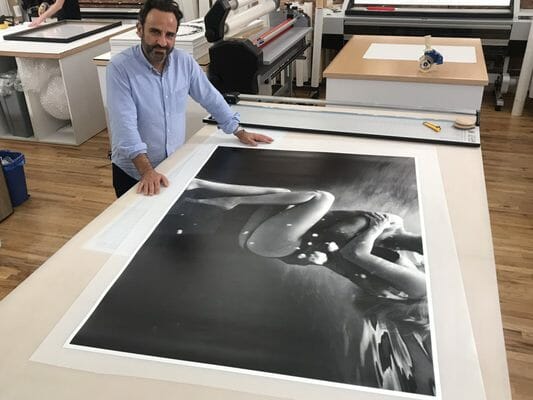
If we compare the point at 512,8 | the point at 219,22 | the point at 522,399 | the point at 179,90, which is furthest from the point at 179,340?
the point at 512,8

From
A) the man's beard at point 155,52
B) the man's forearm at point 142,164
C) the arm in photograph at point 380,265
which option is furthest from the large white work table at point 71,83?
the arm in photograph at point 380,265

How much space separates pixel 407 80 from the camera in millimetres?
2439

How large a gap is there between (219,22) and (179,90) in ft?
2.70

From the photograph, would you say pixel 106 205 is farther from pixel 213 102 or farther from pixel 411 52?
pixel 411 52

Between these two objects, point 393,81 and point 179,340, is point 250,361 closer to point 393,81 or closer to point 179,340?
point 179,340

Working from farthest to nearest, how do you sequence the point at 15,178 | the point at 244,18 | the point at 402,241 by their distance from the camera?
the point at 15,178, the point at 244,18, the point at 402,241

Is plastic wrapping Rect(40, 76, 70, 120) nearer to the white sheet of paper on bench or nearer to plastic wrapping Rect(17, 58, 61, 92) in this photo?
plastic wrapping Rect(17, 58, 61, 92)

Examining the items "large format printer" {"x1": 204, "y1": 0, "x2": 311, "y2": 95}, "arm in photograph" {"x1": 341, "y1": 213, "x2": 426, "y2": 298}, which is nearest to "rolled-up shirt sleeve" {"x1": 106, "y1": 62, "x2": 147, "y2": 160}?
"arm in photograph" {"x1": 341, "y1": 213, "x2": 426, "y2": 298}

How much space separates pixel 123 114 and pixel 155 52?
0.73 feet

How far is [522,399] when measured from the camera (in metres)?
1.64

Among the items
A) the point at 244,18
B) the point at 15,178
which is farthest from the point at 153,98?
the point at 15,178

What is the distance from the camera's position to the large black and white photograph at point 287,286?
82 centimetres

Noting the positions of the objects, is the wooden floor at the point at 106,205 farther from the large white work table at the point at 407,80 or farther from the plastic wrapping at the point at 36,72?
the large white work table at the point at 407,80

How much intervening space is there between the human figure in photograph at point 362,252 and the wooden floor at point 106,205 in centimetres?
97
